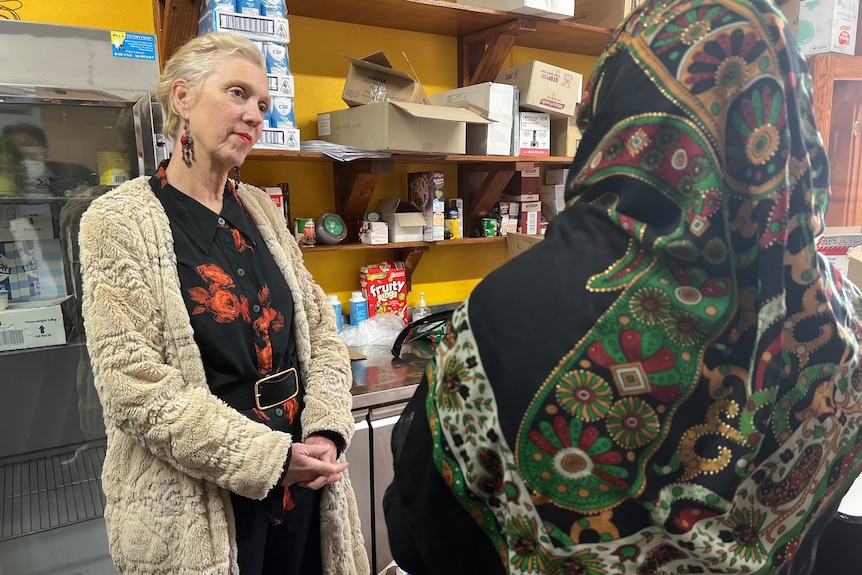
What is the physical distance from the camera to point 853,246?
7.60 ft

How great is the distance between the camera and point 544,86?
2312mm

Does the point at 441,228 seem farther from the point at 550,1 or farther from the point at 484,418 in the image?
the point at 484,418

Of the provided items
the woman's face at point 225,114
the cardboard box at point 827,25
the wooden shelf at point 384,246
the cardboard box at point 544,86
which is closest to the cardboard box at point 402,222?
the wooden shelf at point 384,246

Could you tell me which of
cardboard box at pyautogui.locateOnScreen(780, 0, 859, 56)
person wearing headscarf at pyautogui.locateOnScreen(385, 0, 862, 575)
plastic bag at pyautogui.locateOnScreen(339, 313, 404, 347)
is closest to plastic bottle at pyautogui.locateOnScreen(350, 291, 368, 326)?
plastic bag at pyautogui.locateOnScreen(339, 313, 404, 347)

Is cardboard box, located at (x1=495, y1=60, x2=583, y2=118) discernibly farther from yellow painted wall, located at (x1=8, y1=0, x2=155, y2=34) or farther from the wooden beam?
yellow painted wall, located at (x1=8, y1=0, x2=155, y2=34)

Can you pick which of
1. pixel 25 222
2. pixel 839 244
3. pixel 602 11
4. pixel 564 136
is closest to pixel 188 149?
pixel 25 222

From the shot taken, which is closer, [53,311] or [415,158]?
[53,311]

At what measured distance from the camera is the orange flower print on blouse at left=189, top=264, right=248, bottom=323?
1.16 metres

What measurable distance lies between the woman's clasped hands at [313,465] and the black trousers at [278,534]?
5 cm

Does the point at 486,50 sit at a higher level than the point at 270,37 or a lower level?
higher

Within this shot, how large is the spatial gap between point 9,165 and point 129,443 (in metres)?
0.96

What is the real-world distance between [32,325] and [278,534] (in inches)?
37.1

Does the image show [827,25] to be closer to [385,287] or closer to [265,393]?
[385,287]

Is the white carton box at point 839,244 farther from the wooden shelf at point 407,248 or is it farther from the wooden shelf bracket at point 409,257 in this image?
the wooden shelf bracket at point 409,257
